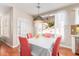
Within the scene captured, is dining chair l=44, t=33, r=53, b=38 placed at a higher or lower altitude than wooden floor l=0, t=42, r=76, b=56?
higher

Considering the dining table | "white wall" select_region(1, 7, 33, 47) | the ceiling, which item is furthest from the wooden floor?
the ceiling

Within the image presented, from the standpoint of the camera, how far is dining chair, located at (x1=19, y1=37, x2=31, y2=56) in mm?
1843

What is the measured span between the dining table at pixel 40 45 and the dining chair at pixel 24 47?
0.06 meters

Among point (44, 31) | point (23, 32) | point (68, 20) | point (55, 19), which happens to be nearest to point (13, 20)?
point (23, 32)

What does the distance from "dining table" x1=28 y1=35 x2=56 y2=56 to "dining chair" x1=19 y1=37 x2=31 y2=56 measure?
0.20 ft

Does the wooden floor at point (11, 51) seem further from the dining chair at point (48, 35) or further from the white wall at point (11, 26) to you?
the dining chair at point (48, 35)

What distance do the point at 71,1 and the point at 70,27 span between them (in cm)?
39

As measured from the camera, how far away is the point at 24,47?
1902mm

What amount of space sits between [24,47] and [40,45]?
253mm

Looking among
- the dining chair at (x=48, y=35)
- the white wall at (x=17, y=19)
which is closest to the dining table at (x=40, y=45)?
the dining chair at (x=48, y=35)

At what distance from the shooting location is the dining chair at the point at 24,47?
1.84 metres

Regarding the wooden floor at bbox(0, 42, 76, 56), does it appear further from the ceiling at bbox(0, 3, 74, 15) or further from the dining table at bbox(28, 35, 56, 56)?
the ceiling at bbox(0, 3, 74, 15)

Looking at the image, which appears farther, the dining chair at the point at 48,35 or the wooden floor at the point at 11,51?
the dining chair at the point at 48,35

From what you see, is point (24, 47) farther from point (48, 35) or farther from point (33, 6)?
point (33, 6)
